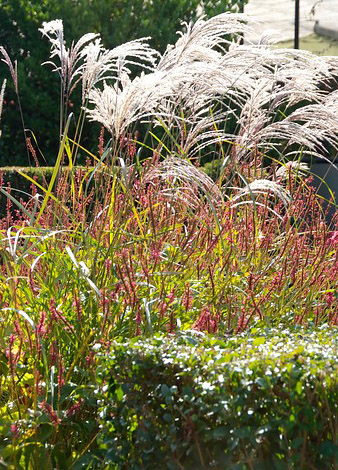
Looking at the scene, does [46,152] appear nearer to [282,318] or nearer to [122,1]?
[122,1]

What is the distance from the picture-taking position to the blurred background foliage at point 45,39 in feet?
31.5

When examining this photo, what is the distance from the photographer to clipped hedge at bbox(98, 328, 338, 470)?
7.80 feet

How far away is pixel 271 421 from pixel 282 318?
1.24 m

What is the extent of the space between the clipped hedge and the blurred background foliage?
7072 millimetres

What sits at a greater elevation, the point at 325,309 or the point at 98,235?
the point at 98,235

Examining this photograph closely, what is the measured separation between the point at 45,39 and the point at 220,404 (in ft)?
26.8

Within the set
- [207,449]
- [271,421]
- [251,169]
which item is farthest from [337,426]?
[251,169]

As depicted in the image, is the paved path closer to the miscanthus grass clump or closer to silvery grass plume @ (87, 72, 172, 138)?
the miscanthus grass clump

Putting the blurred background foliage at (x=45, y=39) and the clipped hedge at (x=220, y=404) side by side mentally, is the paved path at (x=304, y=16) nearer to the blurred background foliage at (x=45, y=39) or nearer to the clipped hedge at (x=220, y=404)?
the blurred background foliage at (x=45, y=39)

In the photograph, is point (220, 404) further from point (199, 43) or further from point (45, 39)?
point (45, 39)

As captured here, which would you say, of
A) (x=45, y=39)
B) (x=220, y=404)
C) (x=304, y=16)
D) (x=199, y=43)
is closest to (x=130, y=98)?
(x=199, y=43)

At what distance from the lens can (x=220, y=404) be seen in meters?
2.40

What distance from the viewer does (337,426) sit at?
2363mm

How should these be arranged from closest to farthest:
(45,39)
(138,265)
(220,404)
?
(220,404)
(138,265)
(45,39)
